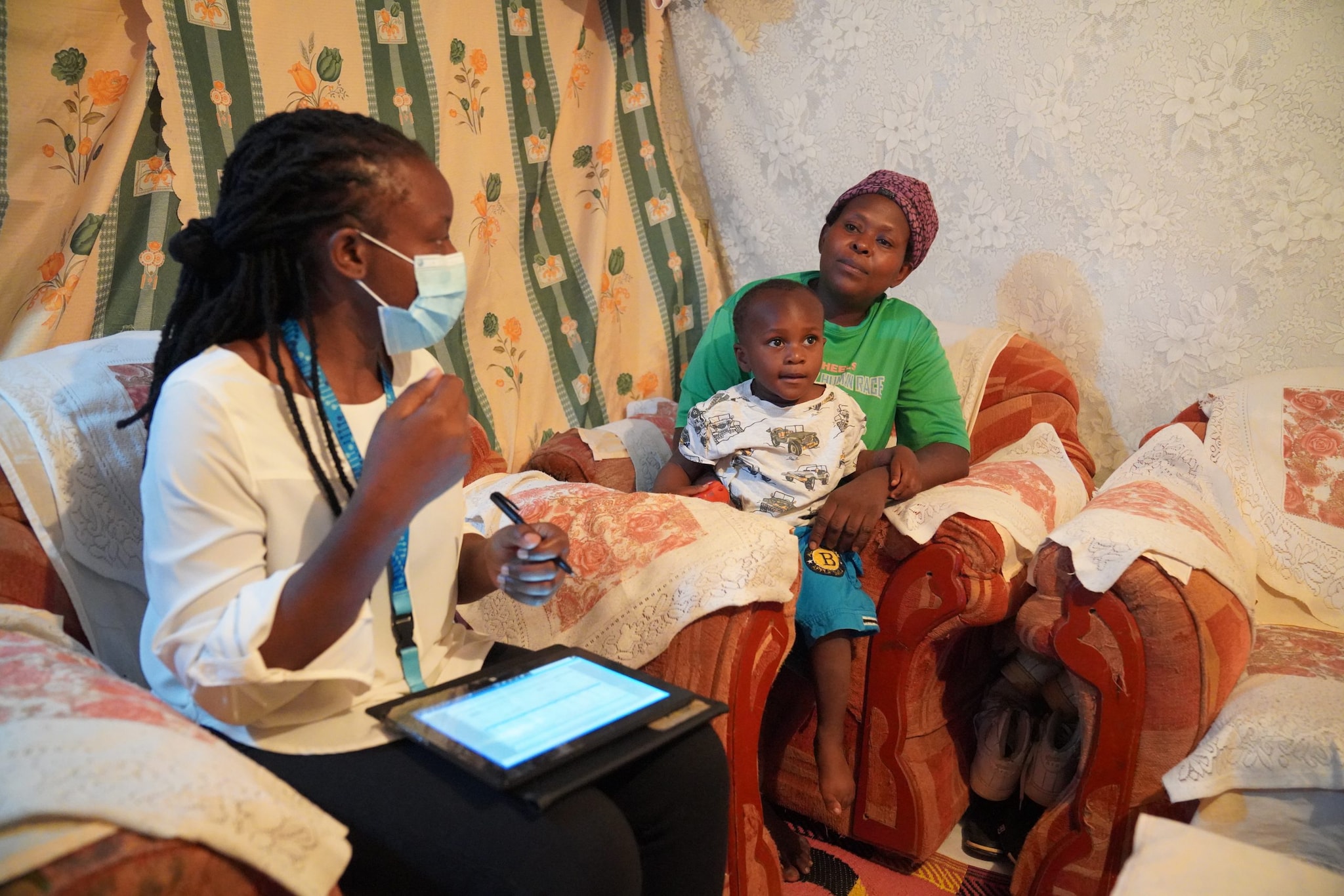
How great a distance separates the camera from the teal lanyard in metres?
1.10

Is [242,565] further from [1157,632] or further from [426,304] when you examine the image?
[1157,632]

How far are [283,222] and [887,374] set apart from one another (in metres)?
1.31

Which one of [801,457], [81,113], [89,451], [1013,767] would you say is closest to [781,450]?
[801,457]

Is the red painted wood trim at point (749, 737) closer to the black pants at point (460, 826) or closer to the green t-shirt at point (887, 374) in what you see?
the black pants at point (460, 826)

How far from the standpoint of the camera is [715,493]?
181 centimetres

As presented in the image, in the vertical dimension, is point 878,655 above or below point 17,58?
below

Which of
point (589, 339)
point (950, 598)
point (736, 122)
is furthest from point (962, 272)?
point (950, 598)

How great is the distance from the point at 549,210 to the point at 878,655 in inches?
55.2

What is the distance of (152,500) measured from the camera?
987mm

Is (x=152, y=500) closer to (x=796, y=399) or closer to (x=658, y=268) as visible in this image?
(x=796, y=399)

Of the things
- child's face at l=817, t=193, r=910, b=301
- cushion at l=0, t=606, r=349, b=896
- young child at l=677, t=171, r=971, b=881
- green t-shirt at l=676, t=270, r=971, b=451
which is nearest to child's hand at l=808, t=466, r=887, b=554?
young child at l=677, t=171, r=971, b=881

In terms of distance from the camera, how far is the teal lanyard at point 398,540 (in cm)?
110

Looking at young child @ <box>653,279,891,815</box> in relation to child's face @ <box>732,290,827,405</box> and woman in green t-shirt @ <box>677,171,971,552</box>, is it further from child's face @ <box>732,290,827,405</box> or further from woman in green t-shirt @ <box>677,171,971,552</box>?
woman in green t-shirt @ <box>677,171,971,552</box>

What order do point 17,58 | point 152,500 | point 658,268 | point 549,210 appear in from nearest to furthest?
1. point 152,500
2. point 17,58
3. point 549,210
4. point 658,268
